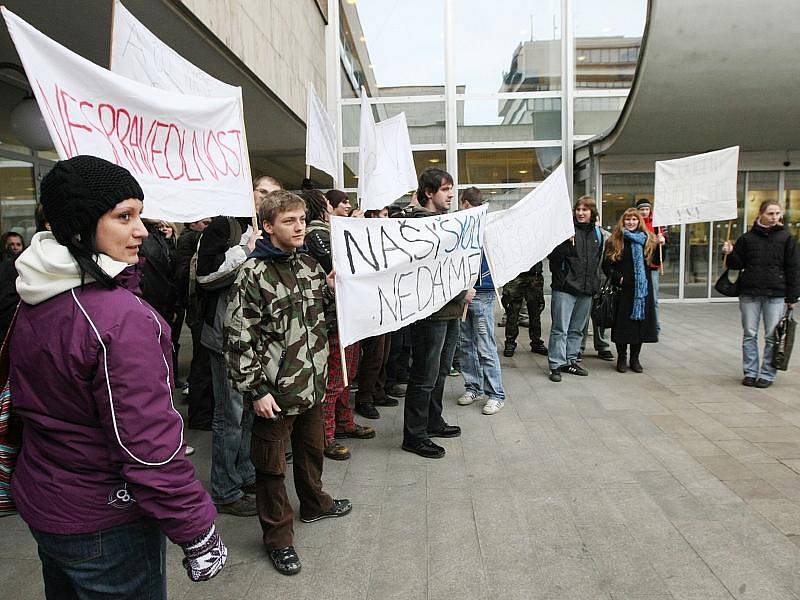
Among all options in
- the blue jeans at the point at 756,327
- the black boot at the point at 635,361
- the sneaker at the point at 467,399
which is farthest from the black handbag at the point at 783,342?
the sneaker at the point at 467,399

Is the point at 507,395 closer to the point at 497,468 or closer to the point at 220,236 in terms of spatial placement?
the point at 497,468

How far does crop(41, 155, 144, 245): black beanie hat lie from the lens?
1.54 m

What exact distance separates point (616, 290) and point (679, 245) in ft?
24.0

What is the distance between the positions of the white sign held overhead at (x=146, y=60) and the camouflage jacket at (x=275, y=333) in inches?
44.0

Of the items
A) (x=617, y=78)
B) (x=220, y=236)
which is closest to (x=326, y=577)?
(x=220, y=236)

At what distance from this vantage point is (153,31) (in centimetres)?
664

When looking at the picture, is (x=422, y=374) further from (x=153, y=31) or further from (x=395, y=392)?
(x=153, y=31)

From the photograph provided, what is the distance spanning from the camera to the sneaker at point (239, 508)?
349 centimetres

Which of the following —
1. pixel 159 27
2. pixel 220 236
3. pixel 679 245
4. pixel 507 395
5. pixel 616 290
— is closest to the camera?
pixel 220 236

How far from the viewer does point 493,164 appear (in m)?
13.8

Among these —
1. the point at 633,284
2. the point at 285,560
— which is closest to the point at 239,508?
the point at 285,560

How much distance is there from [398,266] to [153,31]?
15.3ft

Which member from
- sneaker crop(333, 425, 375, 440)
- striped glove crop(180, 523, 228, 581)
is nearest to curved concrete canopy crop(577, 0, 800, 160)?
sneaker crop(333, 425, 375, 440)

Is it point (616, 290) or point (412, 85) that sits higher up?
point (412, 85)
